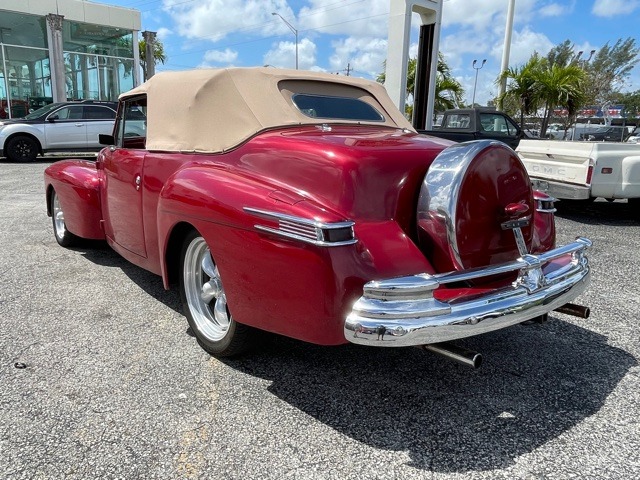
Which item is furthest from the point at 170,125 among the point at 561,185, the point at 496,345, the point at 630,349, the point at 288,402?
the point at 561,185

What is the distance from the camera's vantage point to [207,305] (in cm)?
312

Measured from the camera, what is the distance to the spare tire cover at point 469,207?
2.47m

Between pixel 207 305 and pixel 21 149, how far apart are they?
13.2 meters

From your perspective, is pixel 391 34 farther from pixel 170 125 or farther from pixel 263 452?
pixel 263 452

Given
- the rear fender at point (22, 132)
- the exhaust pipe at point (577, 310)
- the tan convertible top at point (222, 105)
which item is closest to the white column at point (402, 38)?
the tan convertible top at point (222, 105)

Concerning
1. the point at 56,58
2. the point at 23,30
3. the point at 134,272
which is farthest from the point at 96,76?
the point at 134,272

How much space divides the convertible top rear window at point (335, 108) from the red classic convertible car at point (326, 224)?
2cm

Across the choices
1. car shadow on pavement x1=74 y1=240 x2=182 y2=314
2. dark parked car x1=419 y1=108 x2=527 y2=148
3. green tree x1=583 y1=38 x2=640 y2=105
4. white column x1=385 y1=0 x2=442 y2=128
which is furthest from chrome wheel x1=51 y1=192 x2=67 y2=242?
green tree x1=583 y1=38 x2=640 y2=105

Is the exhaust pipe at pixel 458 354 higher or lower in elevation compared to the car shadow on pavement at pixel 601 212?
higher

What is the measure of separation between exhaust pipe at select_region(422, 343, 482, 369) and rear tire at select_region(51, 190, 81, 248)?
4332 millimetres

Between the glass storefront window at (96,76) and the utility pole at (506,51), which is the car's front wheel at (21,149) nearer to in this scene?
the glass storefront window at (96,76)

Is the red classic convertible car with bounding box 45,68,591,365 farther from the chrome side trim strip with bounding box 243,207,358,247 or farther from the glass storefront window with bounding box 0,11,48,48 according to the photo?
the glass storefront window with bounding box 0,11,48,48

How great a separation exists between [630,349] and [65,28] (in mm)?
22898

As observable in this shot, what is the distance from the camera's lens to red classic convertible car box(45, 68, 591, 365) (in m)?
2.17
